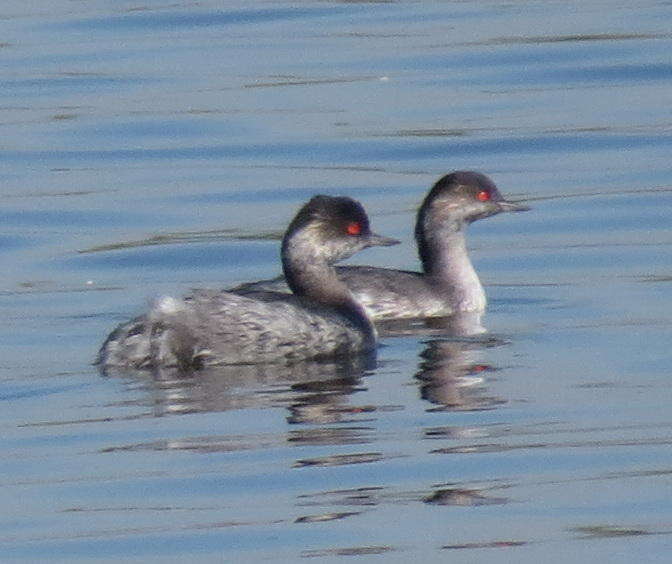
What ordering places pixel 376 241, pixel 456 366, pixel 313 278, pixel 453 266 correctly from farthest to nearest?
pixel 453 266
pixel 376 241
pixel 313 278
pixel 456 366

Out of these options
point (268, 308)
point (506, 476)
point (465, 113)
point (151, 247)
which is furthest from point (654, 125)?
point (506, 476)

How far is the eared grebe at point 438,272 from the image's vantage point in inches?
521

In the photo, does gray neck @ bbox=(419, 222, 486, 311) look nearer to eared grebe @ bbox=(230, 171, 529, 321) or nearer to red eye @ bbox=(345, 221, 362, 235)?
eared grebe @ bbox=(230, 171, 529, 321)

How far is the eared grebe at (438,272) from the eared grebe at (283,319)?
1.16ft

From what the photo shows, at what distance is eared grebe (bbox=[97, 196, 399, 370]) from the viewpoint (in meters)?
10.9

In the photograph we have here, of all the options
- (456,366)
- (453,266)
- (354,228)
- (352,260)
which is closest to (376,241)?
(354,228)

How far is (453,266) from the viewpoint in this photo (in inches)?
542

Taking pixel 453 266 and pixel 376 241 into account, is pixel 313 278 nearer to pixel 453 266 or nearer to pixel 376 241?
pixel 376 241

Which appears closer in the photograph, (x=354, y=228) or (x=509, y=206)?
(x=354, y=228)

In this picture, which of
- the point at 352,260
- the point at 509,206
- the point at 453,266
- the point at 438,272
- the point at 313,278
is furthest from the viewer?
the point at 352,260

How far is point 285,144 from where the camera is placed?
18.5 meters

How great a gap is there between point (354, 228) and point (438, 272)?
1862 mm

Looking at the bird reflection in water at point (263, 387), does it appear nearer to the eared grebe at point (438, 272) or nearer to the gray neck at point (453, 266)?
the eared grebe at point (438, 272)

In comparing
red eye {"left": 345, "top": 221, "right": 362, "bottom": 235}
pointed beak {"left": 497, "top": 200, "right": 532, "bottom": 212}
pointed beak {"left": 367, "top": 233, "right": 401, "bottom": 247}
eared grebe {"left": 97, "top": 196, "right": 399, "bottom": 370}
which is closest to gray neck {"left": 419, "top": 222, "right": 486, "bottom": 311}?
pointed beak {"left": 497, "top": 200, "right": 532, "bottom": 212}
